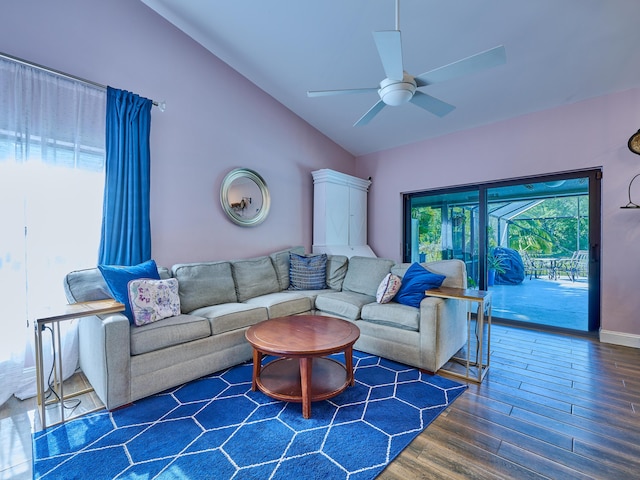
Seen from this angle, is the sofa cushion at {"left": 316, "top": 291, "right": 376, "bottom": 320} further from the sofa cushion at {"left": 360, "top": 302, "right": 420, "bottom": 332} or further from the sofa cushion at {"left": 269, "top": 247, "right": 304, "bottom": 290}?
the sofa cushion at {"left": 269, "top": 247, "right": 304, "bottom": 290}

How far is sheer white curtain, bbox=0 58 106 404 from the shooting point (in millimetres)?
2225

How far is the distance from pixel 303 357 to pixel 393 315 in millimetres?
1167

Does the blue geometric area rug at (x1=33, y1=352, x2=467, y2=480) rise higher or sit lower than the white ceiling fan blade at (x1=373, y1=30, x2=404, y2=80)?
lower

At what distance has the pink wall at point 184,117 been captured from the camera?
2.54 meters

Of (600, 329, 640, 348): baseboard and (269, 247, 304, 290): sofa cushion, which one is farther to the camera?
(269, 247, 304, 290): sofa cushion

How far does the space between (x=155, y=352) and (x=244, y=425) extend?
0.87 metres

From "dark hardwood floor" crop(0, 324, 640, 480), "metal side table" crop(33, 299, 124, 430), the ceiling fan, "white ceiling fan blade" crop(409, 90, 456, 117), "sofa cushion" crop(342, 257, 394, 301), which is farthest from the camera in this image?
"sofa cushion" crop(342, 257, 394, 301)

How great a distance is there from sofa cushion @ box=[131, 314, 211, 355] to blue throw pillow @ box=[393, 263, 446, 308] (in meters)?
1.81

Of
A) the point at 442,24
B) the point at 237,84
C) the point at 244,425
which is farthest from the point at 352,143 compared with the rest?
the point at 244,425

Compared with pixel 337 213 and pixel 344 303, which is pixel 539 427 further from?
pixel 337 213

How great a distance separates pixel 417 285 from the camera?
285 centimetres

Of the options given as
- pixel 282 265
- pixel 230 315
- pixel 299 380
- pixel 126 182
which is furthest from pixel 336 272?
pixel 126 182

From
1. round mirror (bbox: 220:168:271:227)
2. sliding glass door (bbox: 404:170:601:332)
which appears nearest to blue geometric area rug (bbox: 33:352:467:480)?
round mirror (bbox: 220:168:271:227)

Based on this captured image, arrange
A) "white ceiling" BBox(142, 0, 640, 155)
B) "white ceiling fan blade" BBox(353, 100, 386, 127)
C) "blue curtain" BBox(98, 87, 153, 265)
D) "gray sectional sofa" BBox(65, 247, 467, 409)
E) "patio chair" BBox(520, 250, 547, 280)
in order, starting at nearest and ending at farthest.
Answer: "gray sectional sofa" BBox(65, 247, 467, 409) → "white ceiling fan blade" BBox(353, 100, 386, 127) → "white ceiling" BBox(142, 0, 640, 155) → "blue curtain" BBox(98, 87, 153, 265) → "patio chair" BBox(520, 250, 547, 280)
